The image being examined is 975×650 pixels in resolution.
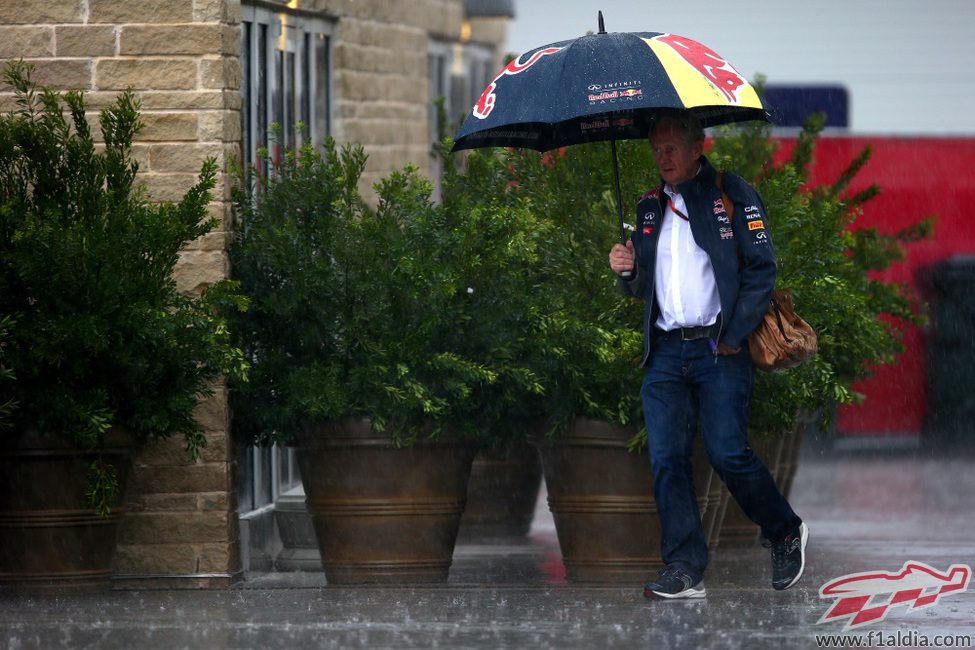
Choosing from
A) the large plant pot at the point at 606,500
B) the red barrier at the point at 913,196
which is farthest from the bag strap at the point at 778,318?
the red barrier at the point at 913,196

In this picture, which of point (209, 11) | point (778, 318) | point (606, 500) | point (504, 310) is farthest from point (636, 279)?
point (209, 11)

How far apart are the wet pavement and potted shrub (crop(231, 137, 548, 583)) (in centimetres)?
32

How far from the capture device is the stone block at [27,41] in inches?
339

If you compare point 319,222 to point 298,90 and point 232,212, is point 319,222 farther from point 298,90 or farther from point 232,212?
point 298,90

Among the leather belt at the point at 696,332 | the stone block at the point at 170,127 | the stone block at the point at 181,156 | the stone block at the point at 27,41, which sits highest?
the stone block at the point at 27,41

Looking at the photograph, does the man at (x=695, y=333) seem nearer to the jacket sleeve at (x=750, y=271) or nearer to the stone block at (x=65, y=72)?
the jacket sleeve at (x=750, y=271)

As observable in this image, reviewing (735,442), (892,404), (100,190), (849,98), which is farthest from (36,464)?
(849,98)

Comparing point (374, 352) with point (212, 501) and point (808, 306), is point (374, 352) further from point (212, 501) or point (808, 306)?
point (808, 306)

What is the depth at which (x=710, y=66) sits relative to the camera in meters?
7.69

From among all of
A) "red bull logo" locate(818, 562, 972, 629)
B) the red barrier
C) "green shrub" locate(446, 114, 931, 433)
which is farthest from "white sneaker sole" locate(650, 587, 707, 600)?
the red barrier

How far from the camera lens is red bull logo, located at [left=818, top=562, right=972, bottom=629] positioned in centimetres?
745

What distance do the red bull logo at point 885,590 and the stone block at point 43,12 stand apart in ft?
13.2

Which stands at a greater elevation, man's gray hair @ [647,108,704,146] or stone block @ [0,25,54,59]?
stone block @ [0,25,54,59]

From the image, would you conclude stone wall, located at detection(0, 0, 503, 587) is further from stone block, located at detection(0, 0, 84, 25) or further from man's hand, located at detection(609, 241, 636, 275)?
man's hand, located at detection(609, 241, 636, 275)
